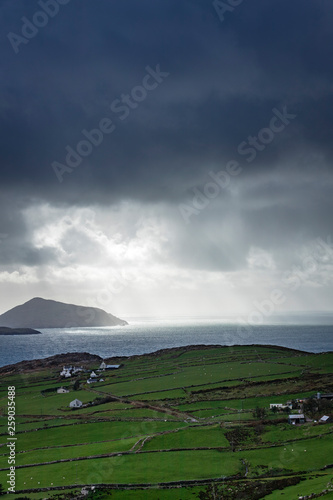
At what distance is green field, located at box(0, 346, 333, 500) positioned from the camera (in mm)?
45281

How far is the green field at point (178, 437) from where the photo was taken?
45281 millimetres

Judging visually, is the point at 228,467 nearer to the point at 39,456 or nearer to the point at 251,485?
the point at 251,485

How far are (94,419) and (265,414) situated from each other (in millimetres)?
34155

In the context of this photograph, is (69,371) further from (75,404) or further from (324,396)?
(324,396)

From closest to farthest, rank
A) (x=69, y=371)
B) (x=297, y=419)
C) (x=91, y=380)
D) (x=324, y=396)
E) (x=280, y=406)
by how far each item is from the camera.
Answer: (x=297, y=419)
(x=280, y=406)
(x=324, y=396)
(x=91, y=380)
(x=69, y=371)

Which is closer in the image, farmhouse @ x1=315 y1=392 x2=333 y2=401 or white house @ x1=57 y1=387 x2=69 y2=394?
farmhouse @ x1=315 y1=392 x2=333 y2=401

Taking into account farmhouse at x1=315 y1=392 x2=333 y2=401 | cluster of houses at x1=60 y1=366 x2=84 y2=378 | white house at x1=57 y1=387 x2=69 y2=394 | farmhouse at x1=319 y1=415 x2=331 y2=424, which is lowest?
white house at x1=57 y1=387 x2=69 y2=394

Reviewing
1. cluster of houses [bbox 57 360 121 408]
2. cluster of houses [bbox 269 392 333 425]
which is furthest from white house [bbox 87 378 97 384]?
cluster of houses [bbox 269 392 333 425]

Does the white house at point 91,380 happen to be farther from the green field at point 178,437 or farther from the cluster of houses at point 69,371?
the cluster of houses at point 69,371

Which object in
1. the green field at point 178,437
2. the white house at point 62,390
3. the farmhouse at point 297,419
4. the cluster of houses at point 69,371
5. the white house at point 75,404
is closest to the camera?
the green field at point 178,437

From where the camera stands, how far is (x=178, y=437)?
6206 centimetres

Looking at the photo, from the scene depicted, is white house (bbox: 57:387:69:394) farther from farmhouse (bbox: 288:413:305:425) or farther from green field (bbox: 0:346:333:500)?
farmhouse (bbox: 288:413:305:425)

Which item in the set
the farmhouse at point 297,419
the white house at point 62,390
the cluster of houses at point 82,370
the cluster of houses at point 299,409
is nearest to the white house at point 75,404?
the cluster of houses at point 82,370

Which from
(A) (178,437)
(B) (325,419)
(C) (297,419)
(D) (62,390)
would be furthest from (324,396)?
(D) (62,390)
